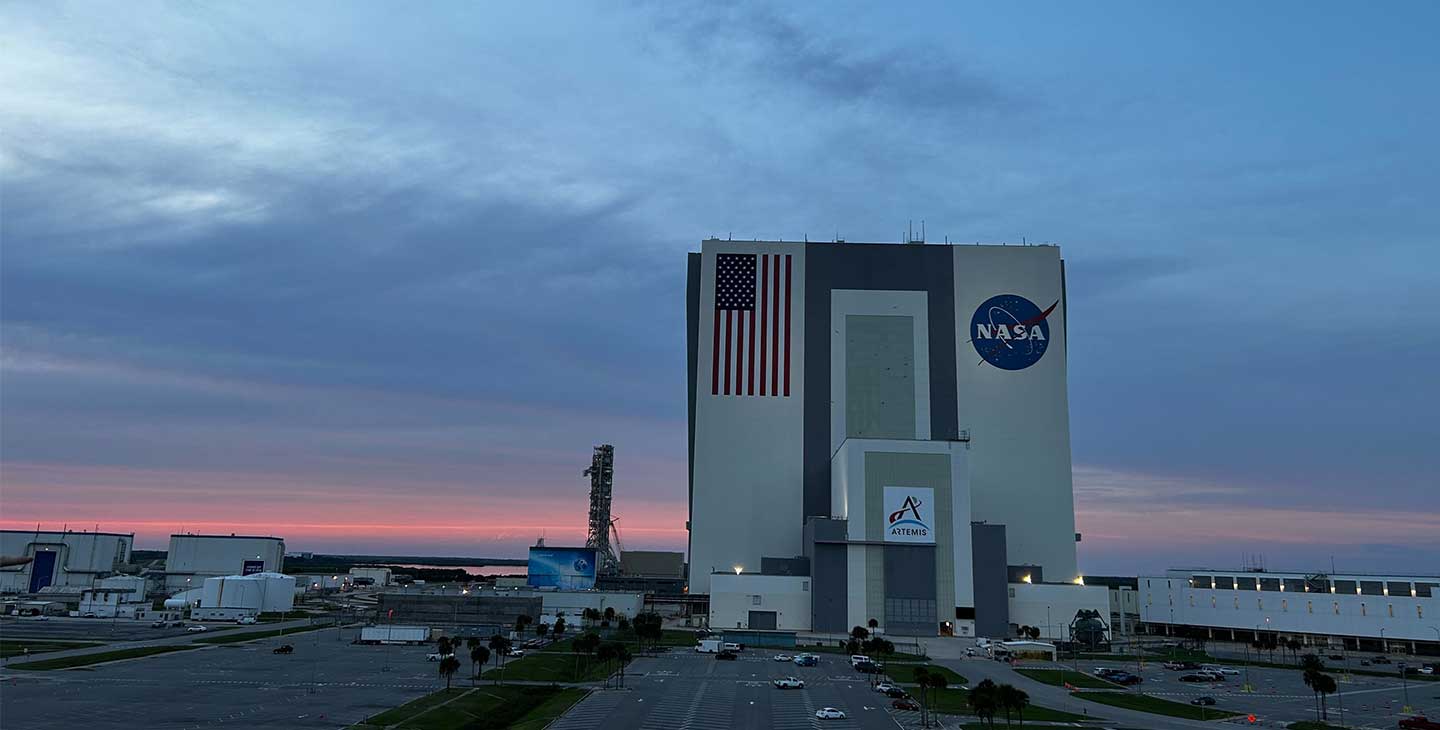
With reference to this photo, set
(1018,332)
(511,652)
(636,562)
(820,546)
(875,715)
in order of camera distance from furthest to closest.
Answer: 1. (636,562)
2. (1018,332)
3. (820,546)
4. (511,652)
5. (875,715)

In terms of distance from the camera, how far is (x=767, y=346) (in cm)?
12156

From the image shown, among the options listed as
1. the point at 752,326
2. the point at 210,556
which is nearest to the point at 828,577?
the point at 752,326

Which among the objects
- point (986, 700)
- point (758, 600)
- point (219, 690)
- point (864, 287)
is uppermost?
point (864, 287)

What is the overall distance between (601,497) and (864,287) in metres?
51.1

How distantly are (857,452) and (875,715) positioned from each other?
50085 mm

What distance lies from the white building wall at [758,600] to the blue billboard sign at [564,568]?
26.3 meters

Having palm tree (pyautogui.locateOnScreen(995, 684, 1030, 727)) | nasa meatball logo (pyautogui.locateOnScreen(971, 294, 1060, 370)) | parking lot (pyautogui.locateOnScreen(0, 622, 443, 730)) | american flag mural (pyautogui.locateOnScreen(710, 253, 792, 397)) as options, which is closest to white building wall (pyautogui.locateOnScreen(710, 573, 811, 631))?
american flag mural (pyautogui.locateOnScreen(710, 253, 792, 397))

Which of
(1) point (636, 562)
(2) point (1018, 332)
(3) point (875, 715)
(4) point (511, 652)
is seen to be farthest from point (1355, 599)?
(1) point (636, 562)

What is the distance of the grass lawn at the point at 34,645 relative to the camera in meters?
76.9

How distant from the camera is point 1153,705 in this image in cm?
6162

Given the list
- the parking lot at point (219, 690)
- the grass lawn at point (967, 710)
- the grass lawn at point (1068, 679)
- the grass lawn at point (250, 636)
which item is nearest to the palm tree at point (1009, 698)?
the grass lawn at point (967, 710)

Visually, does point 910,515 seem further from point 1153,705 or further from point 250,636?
point 250,636

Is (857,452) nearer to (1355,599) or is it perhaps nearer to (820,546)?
(820,546)

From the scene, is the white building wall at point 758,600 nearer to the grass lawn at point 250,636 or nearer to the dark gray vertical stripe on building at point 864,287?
the dark gray vertical stripe on building at point 864,287
